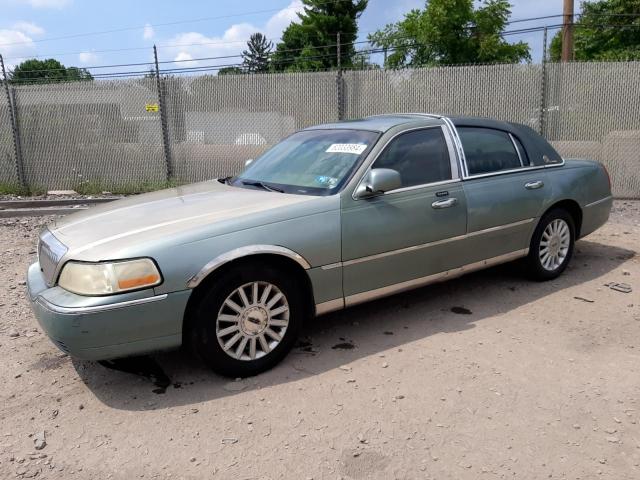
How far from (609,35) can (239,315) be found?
2734 cm

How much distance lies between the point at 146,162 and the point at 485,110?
20.7ft

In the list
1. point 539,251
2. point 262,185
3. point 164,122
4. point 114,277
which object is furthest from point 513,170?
point 164,122

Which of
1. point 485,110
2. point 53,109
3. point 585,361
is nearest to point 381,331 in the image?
point 585,361

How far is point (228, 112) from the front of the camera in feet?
34.6

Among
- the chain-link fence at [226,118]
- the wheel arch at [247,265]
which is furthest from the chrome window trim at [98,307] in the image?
the chain-link fence at [226,118]

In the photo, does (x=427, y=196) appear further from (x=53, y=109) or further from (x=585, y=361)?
(x=53, y=109)

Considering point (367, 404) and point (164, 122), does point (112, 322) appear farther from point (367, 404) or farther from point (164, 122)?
point (164, 122)

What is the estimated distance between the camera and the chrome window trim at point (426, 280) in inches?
157

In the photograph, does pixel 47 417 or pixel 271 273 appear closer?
pixel 47 417

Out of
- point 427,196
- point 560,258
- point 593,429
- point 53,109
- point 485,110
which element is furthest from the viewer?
point 53,109

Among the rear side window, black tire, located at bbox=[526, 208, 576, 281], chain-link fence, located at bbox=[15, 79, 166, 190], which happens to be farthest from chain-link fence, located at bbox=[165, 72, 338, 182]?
black tire, located at bbox=[526, 208, 576, 281]

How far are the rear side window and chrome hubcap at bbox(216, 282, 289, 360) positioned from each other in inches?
80.3

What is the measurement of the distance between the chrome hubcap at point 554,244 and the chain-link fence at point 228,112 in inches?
198

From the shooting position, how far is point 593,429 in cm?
296
